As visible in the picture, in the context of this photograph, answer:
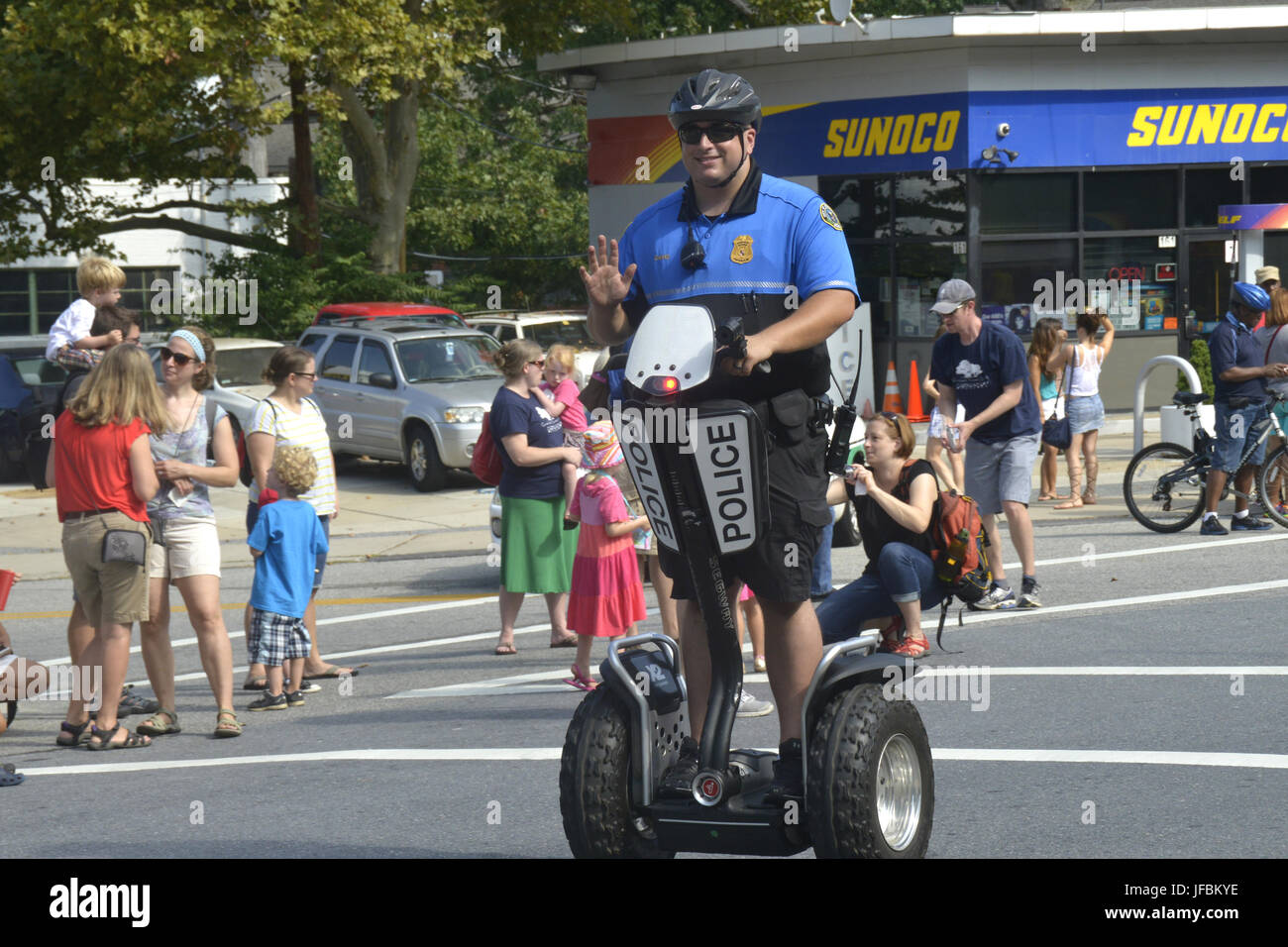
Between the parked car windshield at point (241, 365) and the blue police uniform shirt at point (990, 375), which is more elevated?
the parked car windshield at point (241, 365)

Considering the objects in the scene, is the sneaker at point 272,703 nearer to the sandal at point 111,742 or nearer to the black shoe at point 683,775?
the sandal at point 111,742

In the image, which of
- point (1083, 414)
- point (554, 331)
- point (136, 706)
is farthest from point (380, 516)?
point (136, 706)

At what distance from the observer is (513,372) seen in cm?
948

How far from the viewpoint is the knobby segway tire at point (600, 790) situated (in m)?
4.27

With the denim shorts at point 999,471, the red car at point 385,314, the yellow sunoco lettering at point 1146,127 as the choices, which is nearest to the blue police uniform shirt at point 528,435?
the denim shorts at point 999,471

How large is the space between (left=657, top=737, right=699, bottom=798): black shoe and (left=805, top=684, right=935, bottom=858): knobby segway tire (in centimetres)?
33

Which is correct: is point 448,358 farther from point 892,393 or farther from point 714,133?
point 714,133

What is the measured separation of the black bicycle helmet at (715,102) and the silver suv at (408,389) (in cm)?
1358

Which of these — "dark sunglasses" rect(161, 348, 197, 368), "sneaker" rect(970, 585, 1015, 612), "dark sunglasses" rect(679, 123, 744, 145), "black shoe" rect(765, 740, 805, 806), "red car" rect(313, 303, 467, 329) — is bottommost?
"sneaker" rect(970, 585, 1015, 612)

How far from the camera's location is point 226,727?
25.1ft

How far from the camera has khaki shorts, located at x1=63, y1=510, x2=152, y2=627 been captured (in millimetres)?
7301

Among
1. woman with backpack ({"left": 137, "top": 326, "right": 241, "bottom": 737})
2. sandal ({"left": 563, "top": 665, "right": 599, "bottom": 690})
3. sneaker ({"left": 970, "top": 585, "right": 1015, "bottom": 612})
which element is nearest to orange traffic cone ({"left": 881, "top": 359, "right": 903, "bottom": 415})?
sneaker ({"left": 970, "top": 585, "right": 1015, "bottom": 612})

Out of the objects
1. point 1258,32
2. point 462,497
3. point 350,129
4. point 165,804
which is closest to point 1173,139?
point 1258,32

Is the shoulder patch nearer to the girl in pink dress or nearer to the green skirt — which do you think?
the girl in pink dress
